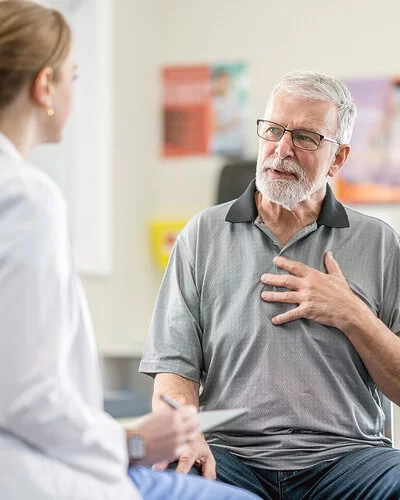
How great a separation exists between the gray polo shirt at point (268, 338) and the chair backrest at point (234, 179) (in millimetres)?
2084

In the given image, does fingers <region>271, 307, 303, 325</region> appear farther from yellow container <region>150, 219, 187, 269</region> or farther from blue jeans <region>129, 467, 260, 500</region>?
yellow container <region>150, 219, 187, 269</region>

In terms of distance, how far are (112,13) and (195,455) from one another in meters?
2.87

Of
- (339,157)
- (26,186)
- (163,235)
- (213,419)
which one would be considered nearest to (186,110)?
(163,235)

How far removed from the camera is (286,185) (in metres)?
2.09

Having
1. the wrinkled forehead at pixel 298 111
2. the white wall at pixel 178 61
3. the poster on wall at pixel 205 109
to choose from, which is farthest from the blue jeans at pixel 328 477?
the poster on wall at pixel 205 109

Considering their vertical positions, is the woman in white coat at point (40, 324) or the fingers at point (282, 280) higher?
the woman in white coat at point (40, 324)

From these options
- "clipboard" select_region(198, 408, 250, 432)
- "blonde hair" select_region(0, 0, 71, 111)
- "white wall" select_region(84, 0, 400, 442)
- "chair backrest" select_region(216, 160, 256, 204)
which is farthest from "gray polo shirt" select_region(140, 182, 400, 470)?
"white wall" select_region(84, 0, 400, 442)

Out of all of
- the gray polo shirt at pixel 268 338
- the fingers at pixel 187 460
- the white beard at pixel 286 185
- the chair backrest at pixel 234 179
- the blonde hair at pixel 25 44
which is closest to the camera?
the blonde hair at pixel 25 44

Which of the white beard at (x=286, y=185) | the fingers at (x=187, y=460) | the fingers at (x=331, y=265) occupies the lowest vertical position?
the fingers at (x=187, y=460)

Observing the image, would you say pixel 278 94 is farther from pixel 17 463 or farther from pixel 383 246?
pixel 17 463

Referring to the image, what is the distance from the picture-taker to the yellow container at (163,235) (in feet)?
14.8

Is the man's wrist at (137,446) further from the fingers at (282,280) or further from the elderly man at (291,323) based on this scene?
the fingers at (282,280)

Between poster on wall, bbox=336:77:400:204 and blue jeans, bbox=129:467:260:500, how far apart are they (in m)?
2.98

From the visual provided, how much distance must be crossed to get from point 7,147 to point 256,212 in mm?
919
